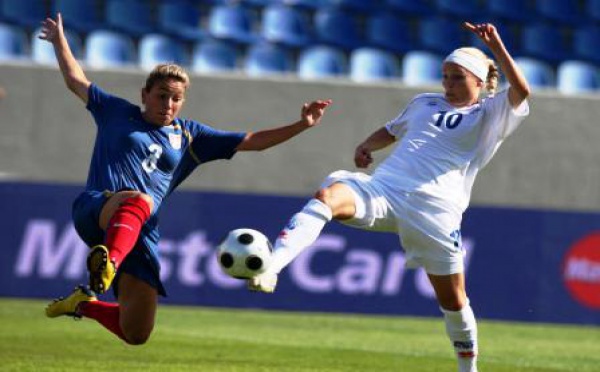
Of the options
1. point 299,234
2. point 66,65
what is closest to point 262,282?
point 299,234

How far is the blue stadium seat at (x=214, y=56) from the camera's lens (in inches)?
709

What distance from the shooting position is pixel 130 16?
18172 millimetres

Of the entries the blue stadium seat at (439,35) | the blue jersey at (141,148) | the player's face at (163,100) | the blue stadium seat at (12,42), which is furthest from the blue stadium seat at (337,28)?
the player's face at (163,100)

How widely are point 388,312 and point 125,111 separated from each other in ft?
28.8

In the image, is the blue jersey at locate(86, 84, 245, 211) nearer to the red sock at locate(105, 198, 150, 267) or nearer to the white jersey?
the red sock at locate(105, 198, 150, 267)

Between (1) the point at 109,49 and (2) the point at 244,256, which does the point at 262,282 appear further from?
(1) the point at 109,49

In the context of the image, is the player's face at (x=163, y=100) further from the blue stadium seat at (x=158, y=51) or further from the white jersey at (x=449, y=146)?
the blue stadium seat at (x=158, y=51)

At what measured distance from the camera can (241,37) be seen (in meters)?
18.3

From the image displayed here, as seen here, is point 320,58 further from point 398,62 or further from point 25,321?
point 25,321

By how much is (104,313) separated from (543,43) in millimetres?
13540

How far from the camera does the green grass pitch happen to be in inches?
380

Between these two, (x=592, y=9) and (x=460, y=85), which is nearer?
(x=460, y=85)

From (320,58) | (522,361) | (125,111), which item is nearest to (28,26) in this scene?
(320,58)

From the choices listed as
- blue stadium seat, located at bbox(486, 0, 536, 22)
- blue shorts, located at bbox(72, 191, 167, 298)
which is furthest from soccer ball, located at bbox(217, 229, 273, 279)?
blue stadium seat, located at bbox(486, 0, 536, 22)
